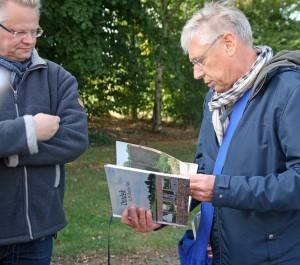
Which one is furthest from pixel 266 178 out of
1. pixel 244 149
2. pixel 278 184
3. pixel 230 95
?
pixel 230 95

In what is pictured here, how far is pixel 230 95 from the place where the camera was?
7.75 feet

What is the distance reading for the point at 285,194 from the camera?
81.4 inches

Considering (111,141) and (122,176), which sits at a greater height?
(122,176)

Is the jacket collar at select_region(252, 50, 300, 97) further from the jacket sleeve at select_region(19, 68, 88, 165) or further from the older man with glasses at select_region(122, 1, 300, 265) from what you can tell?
the jacket sleeve at select_region(19, 68, 88, 165)

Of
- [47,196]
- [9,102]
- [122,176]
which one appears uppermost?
[9,102]

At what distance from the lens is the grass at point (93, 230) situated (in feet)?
18.0

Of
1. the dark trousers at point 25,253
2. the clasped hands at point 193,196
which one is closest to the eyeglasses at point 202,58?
the clasped hands at point 193,196

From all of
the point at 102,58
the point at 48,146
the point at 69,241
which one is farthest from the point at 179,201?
the point at 102,58

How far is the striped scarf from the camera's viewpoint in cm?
232

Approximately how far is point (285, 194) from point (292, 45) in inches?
520

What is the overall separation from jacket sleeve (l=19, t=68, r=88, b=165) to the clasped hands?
0.39 metres

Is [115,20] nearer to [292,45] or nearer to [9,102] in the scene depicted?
[292,45]

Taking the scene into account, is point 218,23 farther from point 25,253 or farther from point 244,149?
point 25,253

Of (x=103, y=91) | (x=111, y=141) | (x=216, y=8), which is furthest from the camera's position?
(x=103, y=91)
